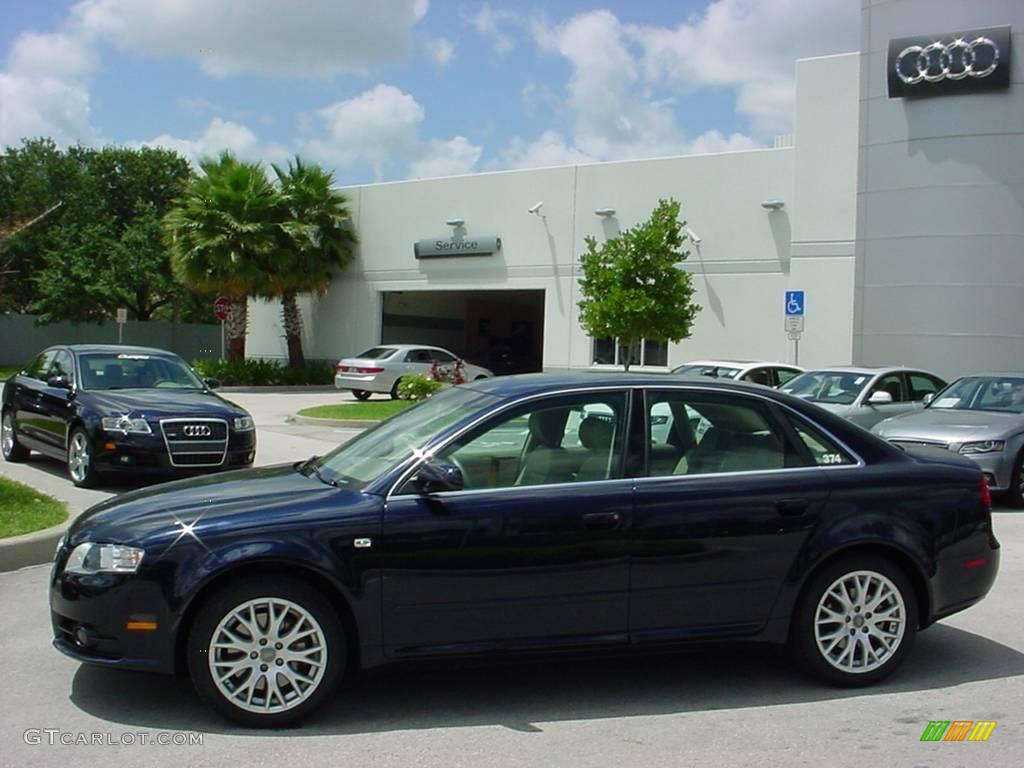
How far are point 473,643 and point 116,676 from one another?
197 centimetres

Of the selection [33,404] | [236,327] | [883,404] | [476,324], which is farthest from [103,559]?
[476,324]

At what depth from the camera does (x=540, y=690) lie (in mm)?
5496

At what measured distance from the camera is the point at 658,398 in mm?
5539

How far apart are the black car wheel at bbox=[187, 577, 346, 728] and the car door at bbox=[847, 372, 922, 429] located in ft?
34.8

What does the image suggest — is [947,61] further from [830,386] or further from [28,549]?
[28,549]

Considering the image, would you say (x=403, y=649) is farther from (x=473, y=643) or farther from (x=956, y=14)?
(x=956, y=14)

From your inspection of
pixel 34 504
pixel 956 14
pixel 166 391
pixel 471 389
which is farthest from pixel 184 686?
pixel 956 14

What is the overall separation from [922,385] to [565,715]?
12.4m

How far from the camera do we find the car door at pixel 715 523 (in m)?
5.20

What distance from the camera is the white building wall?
85.1 feet

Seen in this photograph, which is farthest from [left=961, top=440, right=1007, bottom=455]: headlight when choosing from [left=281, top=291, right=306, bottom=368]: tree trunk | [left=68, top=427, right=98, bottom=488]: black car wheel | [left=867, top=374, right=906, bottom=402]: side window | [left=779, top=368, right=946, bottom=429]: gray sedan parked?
[left=281, top=291, right=306, bottom=368]: tree trunk

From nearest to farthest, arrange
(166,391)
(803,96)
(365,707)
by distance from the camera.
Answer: (365,707) → (166,391) → (803,96)

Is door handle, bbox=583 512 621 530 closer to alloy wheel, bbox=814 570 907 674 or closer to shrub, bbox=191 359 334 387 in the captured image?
alloy wheel, bbox=814 570 907 674

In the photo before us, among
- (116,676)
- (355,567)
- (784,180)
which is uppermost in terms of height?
(784,180)
